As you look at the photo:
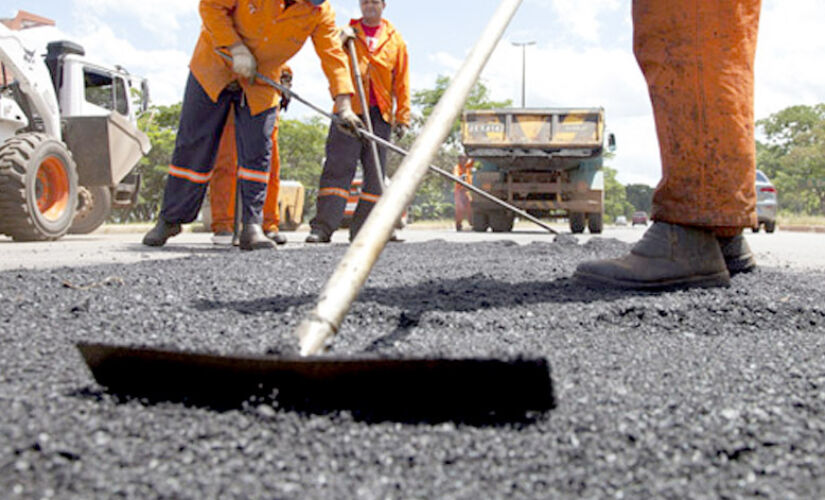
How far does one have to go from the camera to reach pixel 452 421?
1.16 m

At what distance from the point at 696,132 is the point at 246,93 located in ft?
10.7

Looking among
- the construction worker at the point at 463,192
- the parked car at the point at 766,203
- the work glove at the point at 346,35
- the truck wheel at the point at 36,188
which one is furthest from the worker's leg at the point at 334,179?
the parked car at the point at 766,203

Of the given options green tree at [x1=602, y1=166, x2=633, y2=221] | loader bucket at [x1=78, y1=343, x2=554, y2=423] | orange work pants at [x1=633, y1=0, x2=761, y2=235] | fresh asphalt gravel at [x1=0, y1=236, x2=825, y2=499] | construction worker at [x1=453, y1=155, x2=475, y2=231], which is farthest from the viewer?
green tree at [x1=602, y1=166, x2=633, y2=221]

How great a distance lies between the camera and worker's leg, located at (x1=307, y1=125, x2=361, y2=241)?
6.11 m

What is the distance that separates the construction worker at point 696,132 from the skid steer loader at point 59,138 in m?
5.65

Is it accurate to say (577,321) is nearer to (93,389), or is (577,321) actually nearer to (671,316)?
(671,316)

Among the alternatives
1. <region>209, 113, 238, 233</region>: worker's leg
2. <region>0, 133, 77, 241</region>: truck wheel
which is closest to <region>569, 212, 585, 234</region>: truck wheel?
<region>209, 113, 238, 233</region>: worker's leg

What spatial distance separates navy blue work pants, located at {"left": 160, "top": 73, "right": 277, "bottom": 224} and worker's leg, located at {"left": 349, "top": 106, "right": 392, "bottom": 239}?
4.38 ft

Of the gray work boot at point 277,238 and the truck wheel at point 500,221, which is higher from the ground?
the gray work boot at point 277,238

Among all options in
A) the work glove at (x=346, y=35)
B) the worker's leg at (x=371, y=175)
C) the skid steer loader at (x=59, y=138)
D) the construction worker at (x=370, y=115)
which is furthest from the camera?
the skid steer loader at (x=59, y=138)

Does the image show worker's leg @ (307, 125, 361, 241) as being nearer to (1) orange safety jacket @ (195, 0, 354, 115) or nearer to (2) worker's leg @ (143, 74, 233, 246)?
(1) orange safety jacket @ (195, 0, 354, 115)

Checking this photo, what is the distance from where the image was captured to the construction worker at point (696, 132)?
233 cm

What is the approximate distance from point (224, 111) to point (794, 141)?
147ft

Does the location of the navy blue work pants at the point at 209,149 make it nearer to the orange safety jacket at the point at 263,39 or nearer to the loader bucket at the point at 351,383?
the orange safety jacket at the point at 263,39
